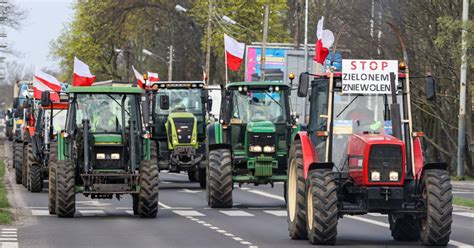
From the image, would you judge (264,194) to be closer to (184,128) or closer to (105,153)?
(184,128)

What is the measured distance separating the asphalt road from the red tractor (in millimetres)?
735

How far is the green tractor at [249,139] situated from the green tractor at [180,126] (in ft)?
18.1

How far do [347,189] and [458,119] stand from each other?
3392 cm

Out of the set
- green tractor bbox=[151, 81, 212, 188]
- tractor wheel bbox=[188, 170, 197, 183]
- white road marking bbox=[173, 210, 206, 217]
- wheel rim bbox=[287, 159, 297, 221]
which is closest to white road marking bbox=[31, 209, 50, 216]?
white road marking bbox=[173, 210, 206, 217]

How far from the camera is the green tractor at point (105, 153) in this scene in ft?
84.6

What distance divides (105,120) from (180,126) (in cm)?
1101

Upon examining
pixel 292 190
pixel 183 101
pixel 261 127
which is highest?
pixel 183 101

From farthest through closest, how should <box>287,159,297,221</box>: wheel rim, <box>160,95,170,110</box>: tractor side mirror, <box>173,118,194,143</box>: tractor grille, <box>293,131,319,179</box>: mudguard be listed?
1. <box>173,118,194,143</box>: tractor grille
2. <box>160,95,170,110</box>: tractor side mirror
3. <box>287,159,297,221</box>: wheel rim
4. <box>293,131,319,179</box>: mudguard

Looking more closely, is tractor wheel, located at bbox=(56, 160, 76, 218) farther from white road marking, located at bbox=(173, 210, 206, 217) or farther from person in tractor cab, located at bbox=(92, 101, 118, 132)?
white road marking, located at bbox=(173, 210, 206, 217)

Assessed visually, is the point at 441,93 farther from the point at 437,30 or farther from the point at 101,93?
the point at 101,93

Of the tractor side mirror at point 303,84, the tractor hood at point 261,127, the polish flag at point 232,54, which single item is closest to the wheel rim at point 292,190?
the tractor side mirror at point 303,84

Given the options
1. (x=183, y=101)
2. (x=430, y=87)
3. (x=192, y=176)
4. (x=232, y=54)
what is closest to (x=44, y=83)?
(x=183, y=101)

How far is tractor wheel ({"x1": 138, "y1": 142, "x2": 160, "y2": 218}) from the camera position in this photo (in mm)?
25719

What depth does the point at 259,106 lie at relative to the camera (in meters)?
31.5
